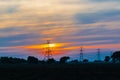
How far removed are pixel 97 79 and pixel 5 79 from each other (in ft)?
36.1

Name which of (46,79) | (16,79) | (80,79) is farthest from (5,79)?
(80,79)

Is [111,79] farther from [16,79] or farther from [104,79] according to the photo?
[16,79]

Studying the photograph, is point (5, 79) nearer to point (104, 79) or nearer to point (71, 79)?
point (71, 79)

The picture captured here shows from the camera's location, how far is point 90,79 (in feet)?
168

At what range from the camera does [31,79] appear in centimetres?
5184

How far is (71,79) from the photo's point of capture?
50844 millimetres

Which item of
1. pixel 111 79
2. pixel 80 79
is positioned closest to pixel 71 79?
pixel 80 79

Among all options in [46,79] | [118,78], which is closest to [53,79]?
[46,79]

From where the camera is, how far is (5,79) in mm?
50594

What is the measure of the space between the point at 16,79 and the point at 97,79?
388 inches

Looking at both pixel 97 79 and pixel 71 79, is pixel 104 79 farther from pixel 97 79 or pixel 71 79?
pixel 71 79

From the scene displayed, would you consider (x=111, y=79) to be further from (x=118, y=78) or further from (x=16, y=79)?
(x=16, y=79)

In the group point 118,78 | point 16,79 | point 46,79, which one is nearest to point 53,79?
point 46,79

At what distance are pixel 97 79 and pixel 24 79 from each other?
8849 millimetres
